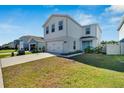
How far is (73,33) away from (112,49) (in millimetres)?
3646

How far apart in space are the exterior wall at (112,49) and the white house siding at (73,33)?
302 cm

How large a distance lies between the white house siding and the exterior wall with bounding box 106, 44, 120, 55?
3.02 meters

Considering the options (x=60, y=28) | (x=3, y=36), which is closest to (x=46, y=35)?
(x=60, y=28)

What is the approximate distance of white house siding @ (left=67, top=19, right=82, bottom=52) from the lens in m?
13.2

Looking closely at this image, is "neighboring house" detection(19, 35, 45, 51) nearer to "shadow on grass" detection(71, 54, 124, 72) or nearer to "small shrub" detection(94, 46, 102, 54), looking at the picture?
"shadow on grass" detection(71, 54, 124, 72)

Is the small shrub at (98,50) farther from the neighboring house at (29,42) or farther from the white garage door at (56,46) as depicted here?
the neighboring house at (29,42)

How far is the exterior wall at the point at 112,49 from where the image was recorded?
12.7 meters

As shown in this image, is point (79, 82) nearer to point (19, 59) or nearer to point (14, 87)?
point (14, 87)

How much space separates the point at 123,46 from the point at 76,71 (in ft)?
23.6

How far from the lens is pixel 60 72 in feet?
21.5

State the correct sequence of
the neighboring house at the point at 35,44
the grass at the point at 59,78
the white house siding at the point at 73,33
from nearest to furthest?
1. the grass at the point at 59,78
2. the neighboring house at the point at 35,44
3. the white house siding at the point at 73,33

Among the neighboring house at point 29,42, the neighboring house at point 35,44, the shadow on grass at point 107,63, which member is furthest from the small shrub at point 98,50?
the neighboring house at point 29,42

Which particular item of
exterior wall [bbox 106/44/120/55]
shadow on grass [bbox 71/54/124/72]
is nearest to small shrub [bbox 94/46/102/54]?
exterior wall [bbox 106/44/120/55]

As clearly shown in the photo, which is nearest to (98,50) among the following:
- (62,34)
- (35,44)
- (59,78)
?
(62,34)
